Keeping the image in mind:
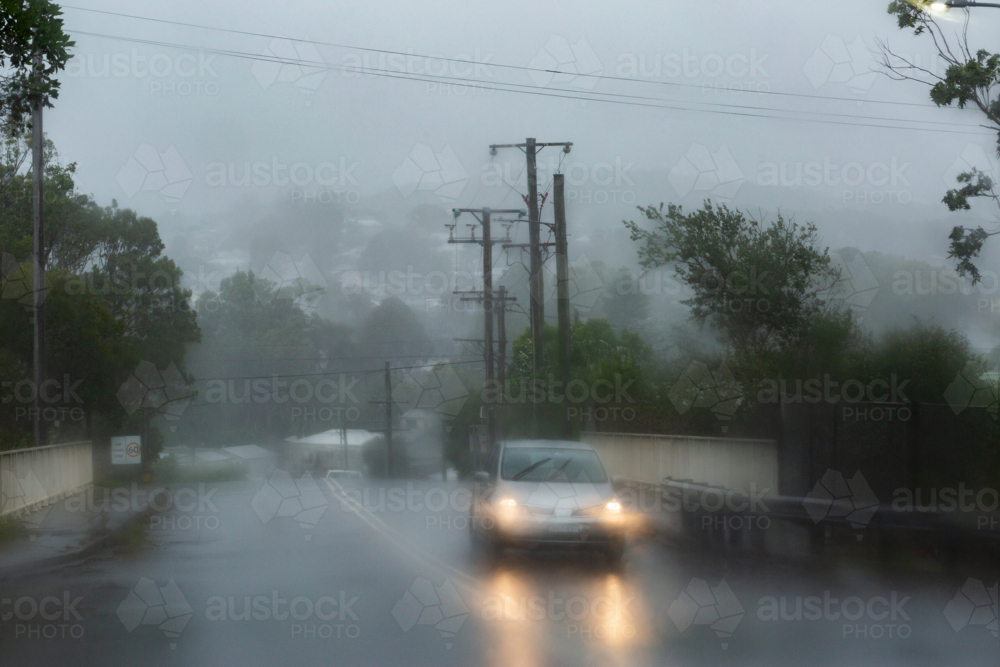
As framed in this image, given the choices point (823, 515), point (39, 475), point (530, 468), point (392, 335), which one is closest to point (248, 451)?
point (392, 335)

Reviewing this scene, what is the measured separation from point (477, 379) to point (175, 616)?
5389cm

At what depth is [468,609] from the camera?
28.7 ft

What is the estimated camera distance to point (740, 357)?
26734 mm

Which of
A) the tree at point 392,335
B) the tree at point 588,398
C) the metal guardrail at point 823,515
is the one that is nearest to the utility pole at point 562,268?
the tree at point 588,398

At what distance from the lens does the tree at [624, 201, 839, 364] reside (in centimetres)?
2897

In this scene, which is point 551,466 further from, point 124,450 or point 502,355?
point 502,355

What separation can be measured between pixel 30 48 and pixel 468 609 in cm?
736

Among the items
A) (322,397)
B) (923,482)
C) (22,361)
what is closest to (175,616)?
(923,482)

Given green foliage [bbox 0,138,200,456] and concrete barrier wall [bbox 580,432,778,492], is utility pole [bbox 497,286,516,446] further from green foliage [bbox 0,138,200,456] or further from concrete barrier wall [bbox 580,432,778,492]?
green foliage [bbox 0,138,200,456]

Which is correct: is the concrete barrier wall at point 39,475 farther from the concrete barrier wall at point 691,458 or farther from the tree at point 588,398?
the concrete barrier wall at point 691,458

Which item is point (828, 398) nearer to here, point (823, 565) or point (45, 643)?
point (823, 565)

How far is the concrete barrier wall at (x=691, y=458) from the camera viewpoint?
A: 2167cm

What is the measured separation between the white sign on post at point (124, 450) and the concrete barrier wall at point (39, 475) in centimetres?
451

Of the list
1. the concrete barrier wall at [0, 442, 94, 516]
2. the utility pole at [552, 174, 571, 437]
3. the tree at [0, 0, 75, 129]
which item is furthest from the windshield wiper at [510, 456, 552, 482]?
the utility pole at [552, 174, 571, 437]
